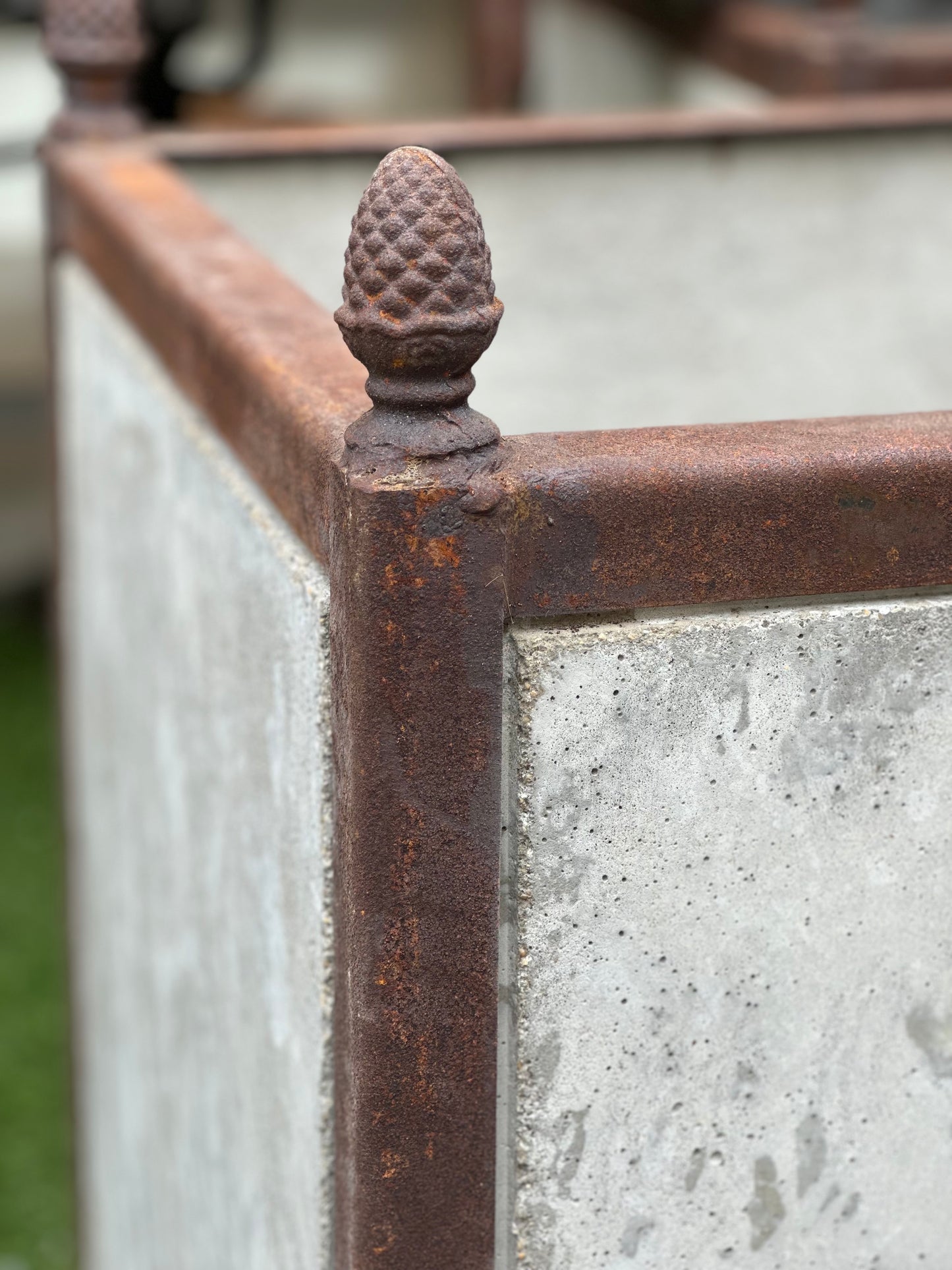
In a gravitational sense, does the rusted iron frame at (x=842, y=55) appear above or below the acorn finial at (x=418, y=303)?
below

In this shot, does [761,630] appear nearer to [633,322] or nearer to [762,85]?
[633,322]

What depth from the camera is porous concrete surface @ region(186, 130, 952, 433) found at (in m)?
3.46

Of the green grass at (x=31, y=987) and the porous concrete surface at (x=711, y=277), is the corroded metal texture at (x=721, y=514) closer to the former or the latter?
the porous concrete surface at (x=711, y=277)

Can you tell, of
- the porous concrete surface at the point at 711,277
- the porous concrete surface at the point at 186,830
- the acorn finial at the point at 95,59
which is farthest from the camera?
the porous concrete surface at the point at 711,277

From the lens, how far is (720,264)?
11.8ft

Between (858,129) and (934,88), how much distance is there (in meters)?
1.19

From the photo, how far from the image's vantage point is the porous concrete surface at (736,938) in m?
1.49

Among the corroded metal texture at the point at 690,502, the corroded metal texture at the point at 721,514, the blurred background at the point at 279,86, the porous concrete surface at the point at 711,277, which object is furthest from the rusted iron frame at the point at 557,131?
the corroded metal texture at the point at 721,514

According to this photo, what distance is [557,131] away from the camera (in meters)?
Result: 3.35

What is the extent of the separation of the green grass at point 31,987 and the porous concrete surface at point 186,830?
49cm

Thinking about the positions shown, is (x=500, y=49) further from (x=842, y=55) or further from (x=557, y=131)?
(x=557, y=131)

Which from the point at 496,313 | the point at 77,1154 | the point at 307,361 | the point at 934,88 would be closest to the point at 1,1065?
the point at 77,1154

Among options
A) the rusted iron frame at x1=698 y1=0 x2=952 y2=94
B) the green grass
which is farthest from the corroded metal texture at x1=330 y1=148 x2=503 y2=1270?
the rusted iron frame at x1=698 y1=0 x2=952 y2=94

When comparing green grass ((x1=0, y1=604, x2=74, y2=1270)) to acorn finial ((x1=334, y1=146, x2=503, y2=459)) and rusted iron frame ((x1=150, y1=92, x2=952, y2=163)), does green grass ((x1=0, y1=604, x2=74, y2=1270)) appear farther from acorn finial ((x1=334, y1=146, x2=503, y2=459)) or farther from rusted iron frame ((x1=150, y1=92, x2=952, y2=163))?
acorn finial ((x1=334, y1=146, x2=503, y2=459))
